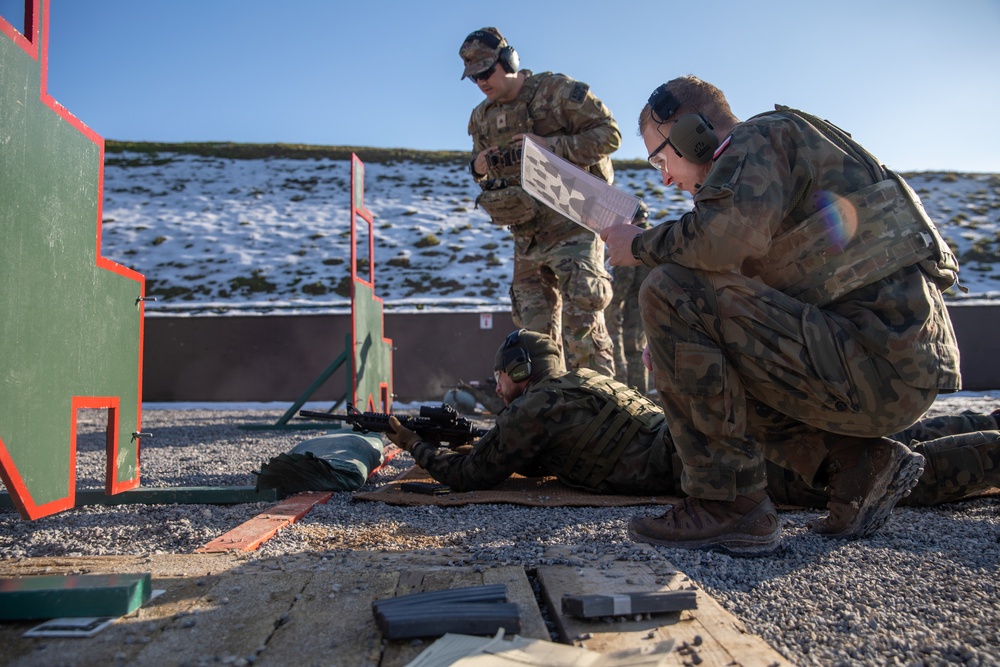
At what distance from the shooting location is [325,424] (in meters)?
7.08

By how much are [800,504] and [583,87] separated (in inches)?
112

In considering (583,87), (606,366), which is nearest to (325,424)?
(606,366)

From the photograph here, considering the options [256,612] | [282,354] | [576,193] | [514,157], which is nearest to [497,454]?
[576,193]

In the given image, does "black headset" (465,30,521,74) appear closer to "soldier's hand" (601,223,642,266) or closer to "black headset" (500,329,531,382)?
"black headset" (500,329,531,382)

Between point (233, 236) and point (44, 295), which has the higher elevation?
point (233, 236)

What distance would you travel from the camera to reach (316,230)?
1495 centimetres

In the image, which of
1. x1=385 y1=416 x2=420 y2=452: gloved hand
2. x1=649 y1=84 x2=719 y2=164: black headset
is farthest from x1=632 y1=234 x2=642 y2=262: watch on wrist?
x1=385 y1=416 x2=420 y2=452: gloved hand

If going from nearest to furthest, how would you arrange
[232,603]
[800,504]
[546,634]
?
[546,634]
[232,603]
[800,504]

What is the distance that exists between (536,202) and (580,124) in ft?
1.85

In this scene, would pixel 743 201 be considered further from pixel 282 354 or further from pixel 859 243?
pixel 282 354

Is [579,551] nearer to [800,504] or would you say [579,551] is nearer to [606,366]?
[800,504]

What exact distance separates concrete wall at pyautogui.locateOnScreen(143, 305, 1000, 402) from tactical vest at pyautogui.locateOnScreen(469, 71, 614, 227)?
477cm

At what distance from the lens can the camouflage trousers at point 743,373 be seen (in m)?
1.96

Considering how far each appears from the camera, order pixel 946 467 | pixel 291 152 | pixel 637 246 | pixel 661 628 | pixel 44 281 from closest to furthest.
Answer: pixel 661 628
pixel 44 281
pixel 637 246
pixel 946 467
pixel 291 152
